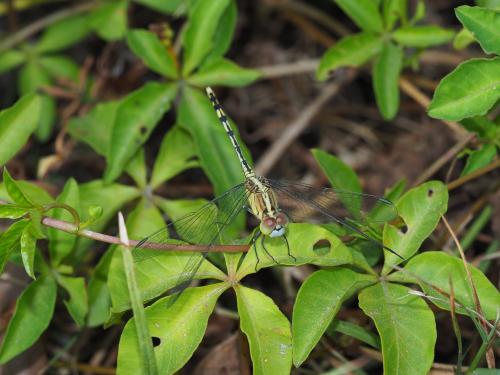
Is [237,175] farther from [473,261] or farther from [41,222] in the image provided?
[473,261]

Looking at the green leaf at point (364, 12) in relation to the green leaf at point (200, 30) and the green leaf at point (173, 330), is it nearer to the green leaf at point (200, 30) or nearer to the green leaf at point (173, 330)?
the green leaf at point (200, 30)

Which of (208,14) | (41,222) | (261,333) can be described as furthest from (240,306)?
(208,14)

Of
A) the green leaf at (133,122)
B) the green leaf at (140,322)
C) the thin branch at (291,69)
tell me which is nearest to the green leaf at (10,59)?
the green leaf at (133,122)

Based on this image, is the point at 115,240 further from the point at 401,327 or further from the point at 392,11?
the point at 392,11

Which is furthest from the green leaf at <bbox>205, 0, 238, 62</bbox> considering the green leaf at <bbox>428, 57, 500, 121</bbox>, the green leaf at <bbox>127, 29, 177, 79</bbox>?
the green leaf at <bbox>428, 57, 500, 121</bbox>

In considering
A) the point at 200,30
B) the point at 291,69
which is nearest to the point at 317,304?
the point at 200,30
